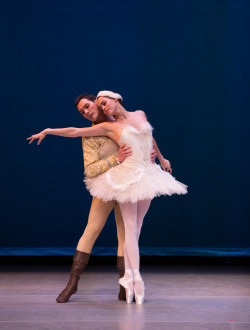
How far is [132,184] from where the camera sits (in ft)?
9.27

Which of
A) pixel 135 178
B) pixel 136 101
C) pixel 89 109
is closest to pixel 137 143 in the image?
pixel 135 178

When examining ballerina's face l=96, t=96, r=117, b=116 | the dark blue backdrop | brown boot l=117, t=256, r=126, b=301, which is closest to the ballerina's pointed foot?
brown boot l=117, t=256, r=126, b=301

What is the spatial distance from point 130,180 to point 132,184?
0.03 metres

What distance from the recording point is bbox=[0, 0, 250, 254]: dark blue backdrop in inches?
175

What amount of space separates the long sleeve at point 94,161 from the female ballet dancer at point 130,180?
0.12ft

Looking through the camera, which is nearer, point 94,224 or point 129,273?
point 129,273

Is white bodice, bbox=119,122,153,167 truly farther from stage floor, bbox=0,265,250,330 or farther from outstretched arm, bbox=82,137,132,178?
stage floor, bbox=0,265,250,330

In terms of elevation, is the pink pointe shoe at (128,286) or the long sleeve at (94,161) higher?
the long sleeve at (94,161)

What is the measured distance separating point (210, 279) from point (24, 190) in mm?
1789

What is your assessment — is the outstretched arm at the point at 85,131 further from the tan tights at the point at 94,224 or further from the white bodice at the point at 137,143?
the tan tights at the point at 94,224

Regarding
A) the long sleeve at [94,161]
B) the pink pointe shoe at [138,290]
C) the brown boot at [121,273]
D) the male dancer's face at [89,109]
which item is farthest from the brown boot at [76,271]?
the male dancer's face at [89,109]

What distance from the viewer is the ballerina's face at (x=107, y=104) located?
2.90 m

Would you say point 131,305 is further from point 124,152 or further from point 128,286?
point 124,152

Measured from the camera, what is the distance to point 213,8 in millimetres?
4465
